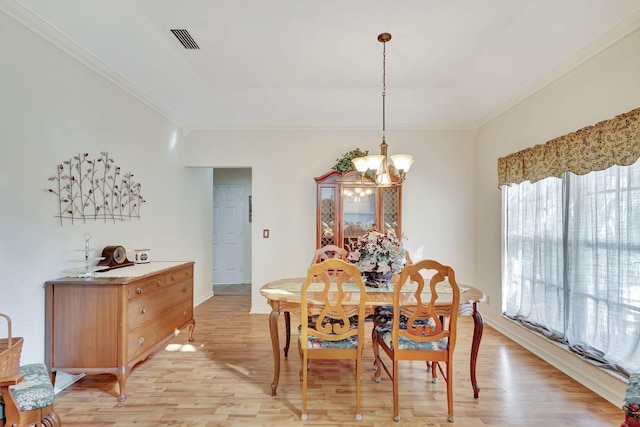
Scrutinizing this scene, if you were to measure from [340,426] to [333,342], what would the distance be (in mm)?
488

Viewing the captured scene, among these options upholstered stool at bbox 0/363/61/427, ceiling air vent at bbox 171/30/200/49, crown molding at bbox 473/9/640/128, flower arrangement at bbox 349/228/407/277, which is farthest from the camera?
ceiling air vent at bbox 171/30/200/49

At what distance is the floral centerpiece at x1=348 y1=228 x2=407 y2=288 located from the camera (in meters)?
2.38

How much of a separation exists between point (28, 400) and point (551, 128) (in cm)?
411

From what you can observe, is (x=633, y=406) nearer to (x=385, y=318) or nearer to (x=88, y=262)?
(x=385, y=318)

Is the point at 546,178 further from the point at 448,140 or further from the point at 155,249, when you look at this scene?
the point at 155,249

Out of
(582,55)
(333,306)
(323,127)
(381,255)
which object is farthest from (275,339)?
(582,55)

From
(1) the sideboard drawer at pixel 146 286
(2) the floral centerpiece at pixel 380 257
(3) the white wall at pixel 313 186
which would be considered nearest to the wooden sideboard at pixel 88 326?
(1) the sideboard drawer at pixel 146 286

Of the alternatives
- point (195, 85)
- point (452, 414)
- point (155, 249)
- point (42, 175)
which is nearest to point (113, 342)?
point (42, 175)

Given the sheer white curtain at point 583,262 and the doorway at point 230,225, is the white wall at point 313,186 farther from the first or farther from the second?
the doorway at point 230,225

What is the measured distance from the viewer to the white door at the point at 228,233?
234 inches

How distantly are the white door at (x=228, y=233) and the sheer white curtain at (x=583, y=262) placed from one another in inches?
183

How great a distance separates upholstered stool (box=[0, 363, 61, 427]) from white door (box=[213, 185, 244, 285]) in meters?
4.35

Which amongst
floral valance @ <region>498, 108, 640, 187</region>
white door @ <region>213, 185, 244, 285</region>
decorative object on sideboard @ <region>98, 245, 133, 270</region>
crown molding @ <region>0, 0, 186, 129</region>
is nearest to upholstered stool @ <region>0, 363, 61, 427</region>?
decorative object on sideboard @ <region>98, 245, 133, 270</region>

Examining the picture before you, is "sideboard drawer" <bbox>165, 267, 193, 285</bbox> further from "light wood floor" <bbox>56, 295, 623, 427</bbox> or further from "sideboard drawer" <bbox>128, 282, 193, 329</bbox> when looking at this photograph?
"light wood floor" <bbox>56, 295, 623, 427</bbox>
